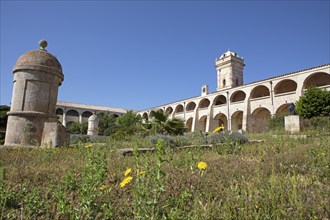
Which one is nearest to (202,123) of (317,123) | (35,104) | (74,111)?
(317,123)

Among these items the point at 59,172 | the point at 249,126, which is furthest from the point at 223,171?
the point at 249,126

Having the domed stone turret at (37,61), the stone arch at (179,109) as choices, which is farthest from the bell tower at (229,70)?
the domed stone turret at (37,61)

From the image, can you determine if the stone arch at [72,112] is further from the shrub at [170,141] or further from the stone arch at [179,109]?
the shrub at [170,141]

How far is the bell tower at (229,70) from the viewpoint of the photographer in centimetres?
3491

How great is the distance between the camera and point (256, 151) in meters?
4.95

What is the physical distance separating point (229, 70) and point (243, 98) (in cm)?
572

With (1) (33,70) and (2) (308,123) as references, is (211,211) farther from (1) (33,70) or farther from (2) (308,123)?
(2) (308,123)

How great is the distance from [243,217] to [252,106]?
88.6 ft

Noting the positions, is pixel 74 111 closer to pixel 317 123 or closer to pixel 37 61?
pixel 37 61

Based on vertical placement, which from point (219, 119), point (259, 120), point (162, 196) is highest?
point (219, 119)

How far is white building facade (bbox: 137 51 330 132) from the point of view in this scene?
76.8ft

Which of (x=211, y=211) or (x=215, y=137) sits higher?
(x=215, y=137)

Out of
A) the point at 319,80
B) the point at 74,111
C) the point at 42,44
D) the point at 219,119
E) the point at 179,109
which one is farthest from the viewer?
the point at 74,111

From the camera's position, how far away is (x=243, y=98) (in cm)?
3186
